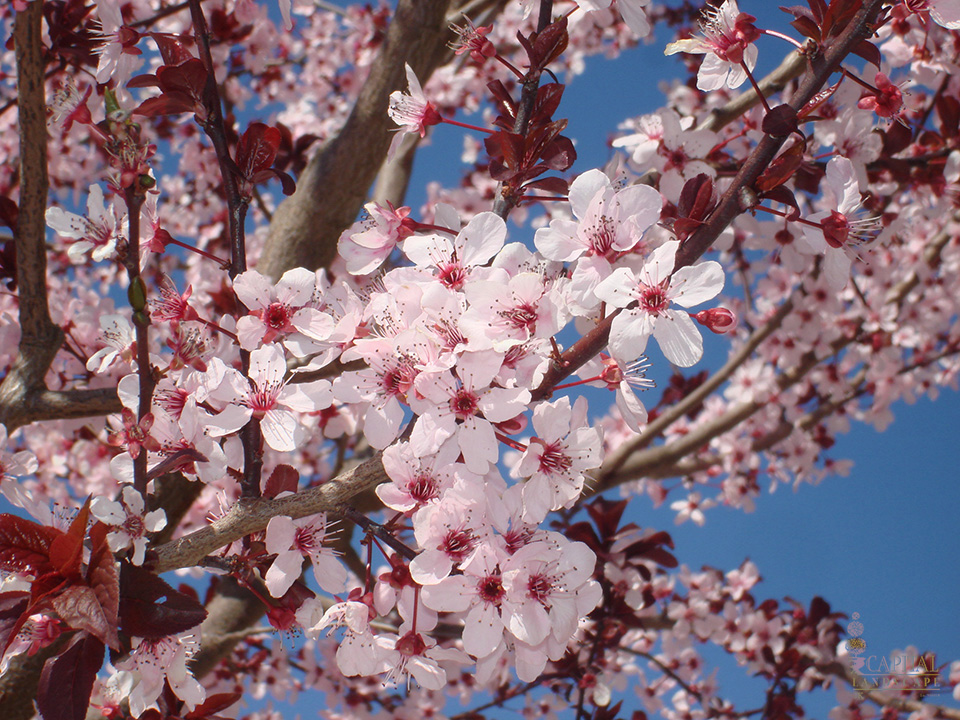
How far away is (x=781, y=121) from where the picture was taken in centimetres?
109

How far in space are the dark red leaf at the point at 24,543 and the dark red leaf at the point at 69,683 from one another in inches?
6.1

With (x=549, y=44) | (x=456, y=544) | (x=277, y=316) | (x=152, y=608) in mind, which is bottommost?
(x=152, y=608)

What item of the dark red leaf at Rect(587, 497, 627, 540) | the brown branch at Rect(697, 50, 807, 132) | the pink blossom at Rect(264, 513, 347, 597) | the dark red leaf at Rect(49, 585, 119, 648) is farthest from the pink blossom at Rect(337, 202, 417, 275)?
the dark red leaf at Rect(587, 497, 627, 540)

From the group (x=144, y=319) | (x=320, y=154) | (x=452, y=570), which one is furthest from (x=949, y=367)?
(x=144, y=319)

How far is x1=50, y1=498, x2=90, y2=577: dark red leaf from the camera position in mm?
1051

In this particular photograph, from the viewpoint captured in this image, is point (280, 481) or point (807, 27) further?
point (280, 481)

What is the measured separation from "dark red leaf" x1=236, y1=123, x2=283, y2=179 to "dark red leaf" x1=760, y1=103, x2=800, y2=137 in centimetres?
88

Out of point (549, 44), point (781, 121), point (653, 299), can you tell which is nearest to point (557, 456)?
point (653, 299)

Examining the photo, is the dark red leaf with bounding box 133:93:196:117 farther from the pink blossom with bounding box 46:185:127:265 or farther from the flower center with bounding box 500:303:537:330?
the flower center with bounding box 500:303:537:330

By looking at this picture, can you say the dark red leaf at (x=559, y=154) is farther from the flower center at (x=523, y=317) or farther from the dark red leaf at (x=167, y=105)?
the dark red leaf at (x=167, y=105)

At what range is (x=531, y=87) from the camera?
4.36ft

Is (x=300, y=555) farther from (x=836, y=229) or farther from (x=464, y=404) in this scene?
(x=836, y=229)

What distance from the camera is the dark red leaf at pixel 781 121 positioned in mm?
1095

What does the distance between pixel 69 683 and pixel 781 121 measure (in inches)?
58.6
